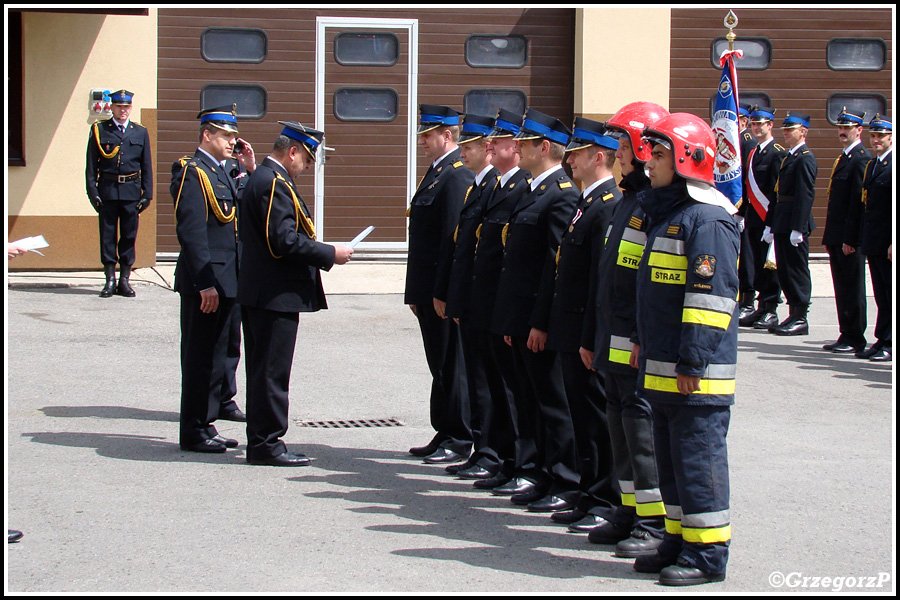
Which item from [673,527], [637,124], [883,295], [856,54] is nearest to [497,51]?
[856,54]

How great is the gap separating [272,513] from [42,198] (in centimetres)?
936

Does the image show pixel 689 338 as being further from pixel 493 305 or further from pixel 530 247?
pixel 493 305

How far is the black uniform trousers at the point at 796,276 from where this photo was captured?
38.8 feet

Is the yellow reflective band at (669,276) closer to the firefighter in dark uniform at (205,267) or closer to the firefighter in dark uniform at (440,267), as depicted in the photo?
the firefighter in dark uniform at (440,267)

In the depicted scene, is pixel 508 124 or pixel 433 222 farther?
pixel 433 222

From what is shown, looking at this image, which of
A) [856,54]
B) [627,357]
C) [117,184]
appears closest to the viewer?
[627,357]

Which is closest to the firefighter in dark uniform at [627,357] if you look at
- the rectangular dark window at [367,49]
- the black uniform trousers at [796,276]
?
the black uniform trousers at [796,276]

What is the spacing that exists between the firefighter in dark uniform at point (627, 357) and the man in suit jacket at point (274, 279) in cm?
207

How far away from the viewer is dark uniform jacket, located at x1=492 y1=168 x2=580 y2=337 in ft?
19.8

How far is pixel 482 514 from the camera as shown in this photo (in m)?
6.01

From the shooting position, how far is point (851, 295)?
10828 millimetres

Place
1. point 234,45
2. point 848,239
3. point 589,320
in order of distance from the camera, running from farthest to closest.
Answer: point 234,45 < point 848,239 < point 589,320

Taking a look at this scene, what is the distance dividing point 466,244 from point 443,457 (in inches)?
52.4

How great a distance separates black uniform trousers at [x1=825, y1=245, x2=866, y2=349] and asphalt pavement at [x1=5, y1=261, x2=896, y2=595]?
279mm
